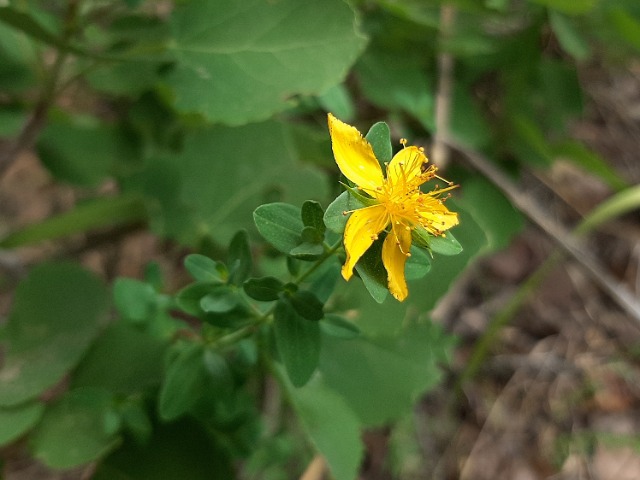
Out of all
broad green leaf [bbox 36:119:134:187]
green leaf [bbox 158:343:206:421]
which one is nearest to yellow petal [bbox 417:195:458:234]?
green leaf [bbox 158:343:206:421]

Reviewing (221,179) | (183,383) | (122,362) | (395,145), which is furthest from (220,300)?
(395,145)

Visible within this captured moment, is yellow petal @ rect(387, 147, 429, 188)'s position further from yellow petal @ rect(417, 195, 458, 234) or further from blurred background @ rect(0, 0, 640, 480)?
blurred background @ rect(0, 0, 640, 480)

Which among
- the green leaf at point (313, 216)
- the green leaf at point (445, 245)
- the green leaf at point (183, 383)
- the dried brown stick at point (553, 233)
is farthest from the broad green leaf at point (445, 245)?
the dried brown stick at point (553, 233)

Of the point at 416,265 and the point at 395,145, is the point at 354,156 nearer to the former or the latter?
the point at 416,265

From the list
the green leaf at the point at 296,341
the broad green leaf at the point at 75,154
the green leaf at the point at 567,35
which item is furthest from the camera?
the green leaf at the point at 567,35

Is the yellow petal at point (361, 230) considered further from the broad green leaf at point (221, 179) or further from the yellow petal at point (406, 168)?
the broad green leaf at point (221, 179)
